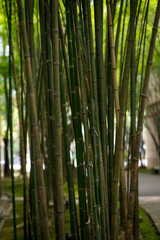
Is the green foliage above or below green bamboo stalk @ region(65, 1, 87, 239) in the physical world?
below

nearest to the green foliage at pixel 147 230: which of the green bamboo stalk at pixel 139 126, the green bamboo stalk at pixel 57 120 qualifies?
the green bamboo stalk at pixel 139 126

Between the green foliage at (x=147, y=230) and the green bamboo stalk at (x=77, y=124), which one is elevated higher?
the green bamboo stalk at (x=77, y=124)

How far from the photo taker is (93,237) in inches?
72.5

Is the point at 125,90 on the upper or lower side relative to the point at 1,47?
lower

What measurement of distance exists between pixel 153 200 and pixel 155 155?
765 cm

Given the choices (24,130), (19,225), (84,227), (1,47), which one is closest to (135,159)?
(84,227)

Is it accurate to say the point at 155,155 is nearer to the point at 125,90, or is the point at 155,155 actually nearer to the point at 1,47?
the point at 1,47

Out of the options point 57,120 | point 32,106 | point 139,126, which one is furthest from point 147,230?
point 32,106

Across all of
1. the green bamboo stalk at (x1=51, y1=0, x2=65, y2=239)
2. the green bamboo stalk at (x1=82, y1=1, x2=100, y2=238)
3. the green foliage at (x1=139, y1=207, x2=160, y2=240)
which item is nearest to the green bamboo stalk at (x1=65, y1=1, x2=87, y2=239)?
the green bamboo stalk at (x1=82, y1=1, x2=100, y2=238)

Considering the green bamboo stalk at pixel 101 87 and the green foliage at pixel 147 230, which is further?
the green foliage at pixel 147 230

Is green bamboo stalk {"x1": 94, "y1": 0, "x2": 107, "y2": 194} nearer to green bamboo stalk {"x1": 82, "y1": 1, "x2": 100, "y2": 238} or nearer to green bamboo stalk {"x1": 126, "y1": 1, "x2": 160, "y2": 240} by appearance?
green bamboo stalk {"x1": 82, "y1": 1, "x2": 100, "y2": 238}

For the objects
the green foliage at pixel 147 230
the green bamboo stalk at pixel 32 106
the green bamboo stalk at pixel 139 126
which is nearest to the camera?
the green bamboo stalk at pixel 32 106

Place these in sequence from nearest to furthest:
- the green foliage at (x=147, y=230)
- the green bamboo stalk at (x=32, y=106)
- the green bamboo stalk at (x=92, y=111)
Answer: the green bamboo stalk at (x=32, y=106) → the green bamboo stalk at (x=92, y=111) → the green foliage at (x=147, y=230)

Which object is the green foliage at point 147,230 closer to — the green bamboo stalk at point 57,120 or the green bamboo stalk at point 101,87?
the green bamboo stalk at point 101,87
